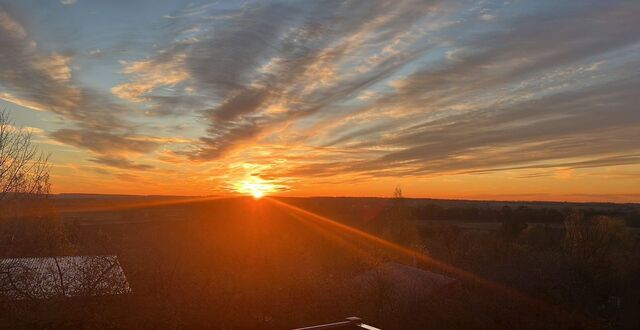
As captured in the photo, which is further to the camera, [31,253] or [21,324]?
[31,253]

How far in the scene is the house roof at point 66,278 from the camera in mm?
15359

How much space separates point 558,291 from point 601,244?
15.1 meters

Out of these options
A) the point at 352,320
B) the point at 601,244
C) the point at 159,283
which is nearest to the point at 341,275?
the point at 159,283

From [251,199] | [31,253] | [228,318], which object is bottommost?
[228,318]

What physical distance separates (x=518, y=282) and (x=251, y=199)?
1821 inches

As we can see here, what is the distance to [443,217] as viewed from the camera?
3187 inches

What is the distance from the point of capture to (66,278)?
16203 millimetres

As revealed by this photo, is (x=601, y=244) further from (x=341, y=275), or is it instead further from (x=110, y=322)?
(x=110, y=322)

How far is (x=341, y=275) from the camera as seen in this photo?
2320 cm

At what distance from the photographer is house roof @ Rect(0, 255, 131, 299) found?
15.4m

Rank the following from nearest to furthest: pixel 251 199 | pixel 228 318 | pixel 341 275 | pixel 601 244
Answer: pixel 228 318 < pixel 341 275 < pixel 601 244 < pixel 251 199

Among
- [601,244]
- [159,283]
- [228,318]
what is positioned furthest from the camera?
[601,244]

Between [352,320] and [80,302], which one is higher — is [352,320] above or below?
above

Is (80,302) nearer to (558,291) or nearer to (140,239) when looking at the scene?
(140,239)
